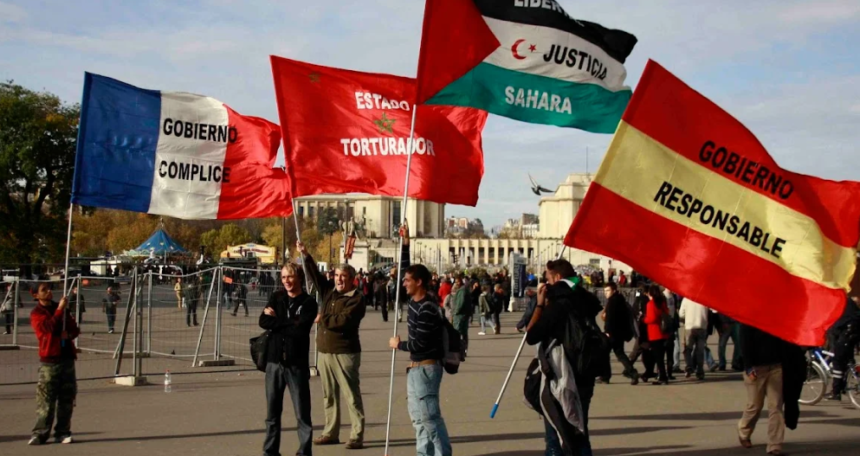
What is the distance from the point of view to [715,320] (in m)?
18.1

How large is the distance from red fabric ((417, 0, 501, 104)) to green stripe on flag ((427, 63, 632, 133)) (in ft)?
0.57

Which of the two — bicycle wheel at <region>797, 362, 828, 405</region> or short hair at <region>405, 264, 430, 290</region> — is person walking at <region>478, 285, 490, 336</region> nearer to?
bicycle wheel at <region>797, 362, 828, 405</region>

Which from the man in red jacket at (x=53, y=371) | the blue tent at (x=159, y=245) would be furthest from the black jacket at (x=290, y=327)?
the blue tent at (x=159, y=245)

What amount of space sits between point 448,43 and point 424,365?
3.10m

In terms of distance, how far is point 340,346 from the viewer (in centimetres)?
942

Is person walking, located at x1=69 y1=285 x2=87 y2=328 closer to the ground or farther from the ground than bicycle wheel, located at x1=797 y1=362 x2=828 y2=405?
farther from the ground

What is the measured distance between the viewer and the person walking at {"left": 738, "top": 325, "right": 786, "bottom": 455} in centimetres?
931

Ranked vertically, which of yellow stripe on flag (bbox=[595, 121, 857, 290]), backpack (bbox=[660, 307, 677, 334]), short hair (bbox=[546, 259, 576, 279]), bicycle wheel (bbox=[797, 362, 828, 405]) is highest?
yellow stripe on flag (bbox=[595, 121, 857, 290])

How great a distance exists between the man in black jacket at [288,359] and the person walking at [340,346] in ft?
2.35

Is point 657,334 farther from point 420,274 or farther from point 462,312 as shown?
point 420,274

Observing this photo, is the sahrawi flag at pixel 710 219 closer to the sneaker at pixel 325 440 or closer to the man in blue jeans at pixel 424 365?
the man in blue jeans at pixel 424 365

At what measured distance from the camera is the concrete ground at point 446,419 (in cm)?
957

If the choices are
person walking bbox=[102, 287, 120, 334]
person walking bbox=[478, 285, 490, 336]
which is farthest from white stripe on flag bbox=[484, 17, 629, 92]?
person walking bbox=[478, 285, 490, 336]

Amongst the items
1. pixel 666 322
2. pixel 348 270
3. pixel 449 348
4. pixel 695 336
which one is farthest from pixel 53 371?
pixel 695 336
